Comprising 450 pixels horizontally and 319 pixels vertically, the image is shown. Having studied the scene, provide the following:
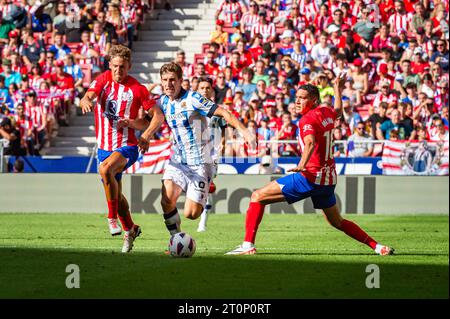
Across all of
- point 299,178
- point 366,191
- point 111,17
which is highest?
point 111,17

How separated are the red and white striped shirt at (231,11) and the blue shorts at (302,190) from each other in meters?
16.4

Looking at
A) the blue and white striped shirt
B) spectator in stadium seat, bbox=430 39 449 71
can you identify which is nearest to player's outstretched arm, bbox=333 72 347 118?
the blue and white striped shirt

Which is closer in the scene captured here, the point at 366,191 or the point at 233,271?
the point at 233,271

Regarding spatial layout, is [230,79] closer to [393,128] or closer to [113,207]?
[393,128]

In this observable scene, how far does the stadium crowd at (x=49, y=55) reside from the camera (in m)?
25.6

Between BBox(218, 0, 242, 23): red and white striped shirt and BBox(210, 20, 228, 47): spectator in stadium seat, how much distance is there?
1.23 ft

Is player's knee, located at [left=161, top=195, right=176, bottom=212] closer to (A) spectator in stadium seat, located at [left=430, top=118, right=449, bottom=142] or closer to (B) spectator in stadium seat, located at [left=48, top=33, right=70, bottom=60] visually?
(A) spectator in stadium seat, located at [left=430, top=118, right=449, bottom=142]

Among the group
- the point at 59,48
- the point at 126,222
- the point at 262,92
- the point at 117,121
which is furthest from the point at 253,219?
the point at 59,48

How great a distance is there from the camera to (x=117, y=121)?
43.0 ft

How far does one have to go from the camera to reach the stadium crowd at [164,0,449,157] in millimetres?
23094

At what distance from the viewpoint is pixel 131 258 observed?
475 inches
